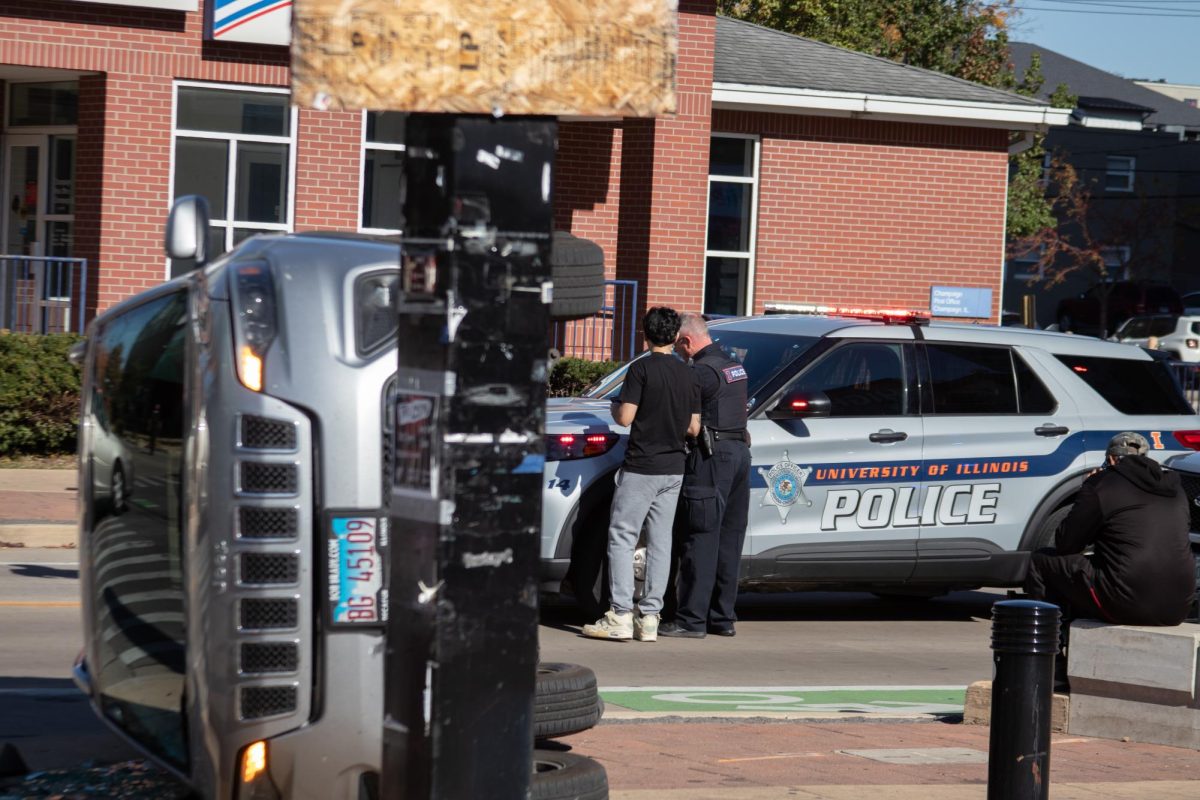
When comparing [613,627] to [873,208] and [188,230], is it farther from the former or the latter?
[873,208]

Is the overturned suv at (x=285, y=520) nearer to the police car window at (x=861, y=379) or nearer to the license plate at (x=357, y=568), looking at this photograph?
the license plate at (x=357, y=568)

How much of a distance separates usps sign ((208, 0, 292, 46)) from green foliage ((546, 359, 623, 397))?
15.9 ft

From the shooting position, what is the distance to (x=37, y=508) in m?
13.5

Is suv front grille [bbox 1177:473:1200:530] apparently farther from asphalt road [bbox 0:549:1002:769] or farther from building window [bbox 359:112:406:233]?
building window [bbox 359:112:406:233]

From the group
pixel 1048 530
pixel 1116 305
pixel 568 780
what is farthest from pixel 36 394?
pixel 1116 305

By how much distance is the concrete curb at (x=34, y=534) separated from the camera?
41.3 ft

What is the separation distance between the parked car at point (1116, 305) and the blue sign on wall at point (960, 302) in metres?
31.6

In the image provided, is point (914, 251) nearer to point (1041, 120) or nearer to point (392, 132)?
point (1041, 120)

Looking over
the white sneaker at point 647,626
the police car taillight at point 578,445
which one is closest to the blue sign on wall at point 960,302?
the police car taillight at point 578,445

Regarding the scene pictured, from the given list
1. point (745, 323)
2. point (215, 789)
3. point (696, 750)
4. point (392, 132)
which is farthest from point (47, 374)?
point (215, 789)

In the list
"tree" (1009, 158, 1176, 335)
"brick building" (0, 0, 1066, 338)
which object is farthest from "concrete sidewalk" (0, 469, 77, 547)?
"tree" (1009, 158, 1176, 335)

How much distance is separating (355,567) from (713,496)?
5541 mm

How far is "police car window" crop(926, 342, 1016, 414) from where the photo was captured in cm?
1073

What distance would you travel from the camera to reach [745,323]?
36.1ft
